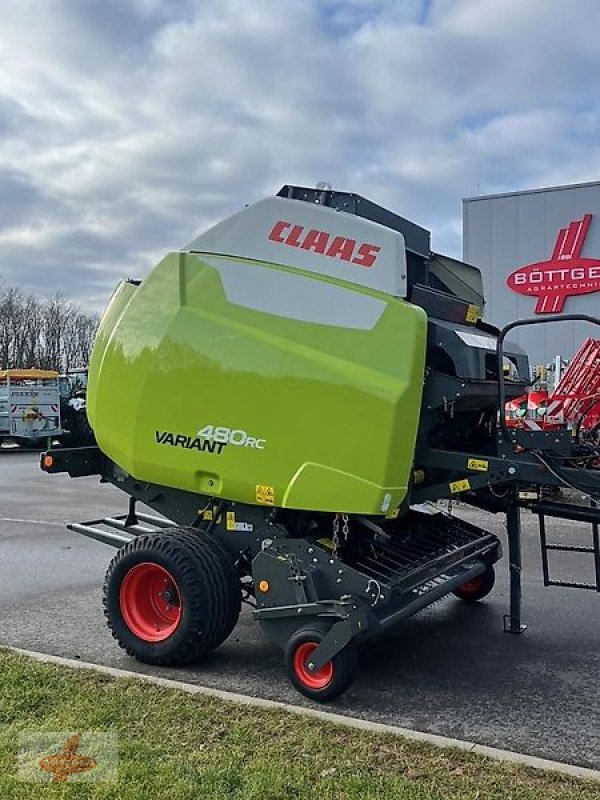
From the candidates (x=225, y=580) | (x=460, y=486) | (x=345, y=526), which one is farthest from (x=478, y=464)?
(x=225, y=580)

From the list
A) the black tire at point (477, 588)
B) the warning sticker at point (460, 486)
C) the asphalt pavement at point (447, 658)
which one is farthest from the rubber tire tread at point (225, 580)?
the black tire at point (477, 588)

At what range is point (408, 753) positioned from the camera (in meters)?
3.54

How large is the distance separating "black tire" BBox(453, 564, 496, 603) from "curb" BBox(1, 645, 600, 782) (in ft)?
7.70

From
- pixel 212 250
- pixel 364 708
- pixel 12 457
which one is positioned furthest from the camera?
pixel 12 457

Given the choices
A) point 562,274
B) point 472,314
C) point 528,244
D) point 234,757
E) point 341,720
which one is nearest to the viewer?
point 234,757

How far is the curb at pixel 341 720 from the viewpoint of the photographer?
344cm

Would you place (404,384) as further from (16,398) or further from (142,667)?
(16,398)

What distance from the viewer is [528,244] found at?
16562mm

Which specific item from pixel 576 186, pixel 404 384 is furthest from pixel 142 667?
pixel 576 186

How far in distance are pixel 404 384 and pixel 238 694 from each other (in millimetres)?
1765

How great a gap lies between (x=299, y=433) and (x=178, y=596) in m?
1.19

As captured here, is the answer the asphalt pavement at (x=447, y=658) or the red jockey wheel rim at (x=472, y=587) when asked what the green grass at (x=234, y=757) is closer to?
the asphalt pavement at (x=447, y=658)

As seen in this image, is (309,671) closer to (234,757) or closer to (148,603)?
(234,757)

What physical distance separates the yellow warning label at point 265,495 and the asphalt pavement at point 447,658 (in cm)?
98
